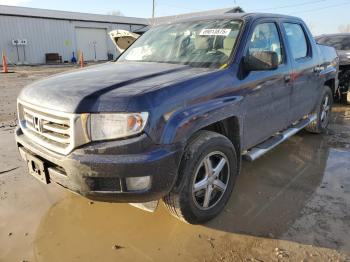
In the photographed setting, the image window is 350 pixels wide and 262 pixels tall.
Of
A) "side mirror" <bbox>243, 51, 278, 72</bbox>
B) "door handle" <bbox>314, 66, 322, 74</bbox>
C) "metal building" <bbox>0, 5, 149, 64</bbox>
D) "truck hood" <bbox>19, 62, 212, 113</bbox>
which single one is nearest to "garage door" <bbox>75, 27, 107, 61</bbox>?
"metal building" <bbox>0, 5, 149, 64</bbox>

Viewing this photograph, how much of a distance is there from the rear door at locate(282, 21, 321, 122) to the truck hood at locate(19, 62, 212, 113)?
1778mm

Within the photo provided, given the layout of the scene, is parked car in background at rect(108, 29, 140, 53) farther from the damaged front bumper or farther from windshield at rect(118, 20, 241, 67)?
the damaged front bumper

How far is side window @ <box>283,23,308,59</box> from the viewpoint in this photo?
4258 millimetres

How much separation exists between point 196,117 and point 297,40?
2.68 metres

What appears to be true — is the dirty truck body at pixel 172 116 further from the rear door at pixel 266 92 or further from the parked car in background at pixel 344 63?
the parked car in background at pixel 344 63

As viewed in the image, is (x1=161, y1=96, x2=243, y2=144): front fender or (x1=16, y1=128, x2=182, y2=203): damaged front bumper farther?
(x1=161, y1=96, x2=243, y2=144): front fender

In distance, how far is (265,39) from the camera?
3.72 m

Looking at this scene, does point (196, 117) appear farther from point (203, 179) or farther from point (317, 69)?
point (317, 69)

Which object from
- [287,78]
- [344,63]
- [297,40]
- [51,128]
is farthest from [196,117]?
[344,63]

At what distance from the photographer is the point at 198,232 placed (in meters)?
2.87

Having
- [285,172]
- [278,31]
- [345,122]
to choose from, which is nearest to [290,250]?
[285,172]

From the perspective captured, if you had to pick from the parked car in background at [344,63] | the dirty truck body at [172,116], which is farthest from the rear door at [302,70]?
the parked car in background at [344,63]

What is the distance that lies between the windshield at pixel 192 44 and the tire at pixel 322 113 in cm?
259

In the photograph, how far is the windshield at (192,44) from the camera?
3227 millimetres
